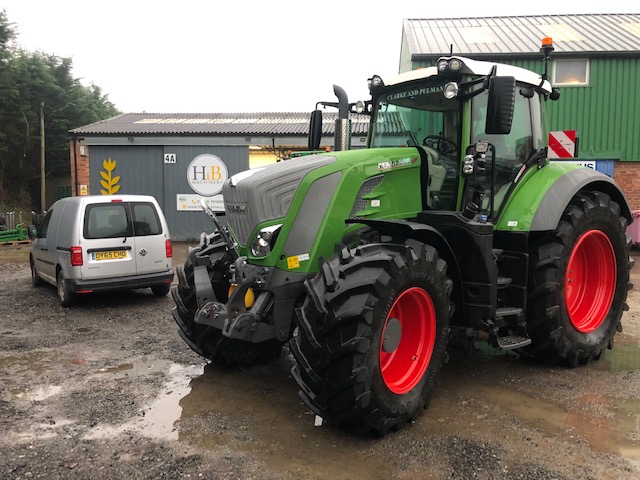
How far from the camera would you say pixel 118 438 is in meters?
3.68

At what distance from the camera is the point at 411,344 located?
160 inches

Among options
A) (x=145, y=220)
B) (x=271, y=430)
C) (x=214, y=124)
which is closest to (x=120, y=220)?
(x=145, y=220)

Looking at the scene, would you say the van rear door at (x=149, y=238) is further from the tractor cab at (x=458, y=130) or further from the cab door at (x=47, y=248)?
the tractor cab at (x=458, y=130)

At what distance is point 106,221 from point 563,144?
6.53 meters

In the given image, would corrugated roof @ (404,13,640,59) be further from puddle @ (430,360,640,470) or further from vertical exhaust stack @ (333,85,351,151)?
puddle @ (430,360,640,470)

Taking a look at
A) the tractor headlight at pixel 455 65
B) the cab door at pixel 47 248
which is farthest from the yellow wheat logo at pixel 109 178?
the tractor headlight at pixel 455 65

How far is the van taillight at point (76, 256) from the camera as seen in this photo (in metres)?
7.74

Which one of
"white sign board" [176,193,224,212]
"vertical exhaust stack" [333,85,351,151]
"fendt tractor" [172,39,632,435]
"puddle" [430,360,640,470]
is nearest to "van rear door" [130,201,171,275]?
"fendt tractor" [172,39,632,435]

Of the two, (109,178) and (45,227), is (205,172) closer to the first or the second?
(109,178)

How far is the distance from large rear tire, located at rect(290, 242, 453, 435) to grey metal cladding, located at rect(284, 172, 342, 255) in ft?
1.27

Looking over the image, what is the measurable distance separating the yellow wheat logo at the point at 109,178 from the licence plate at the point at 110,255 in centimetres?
948

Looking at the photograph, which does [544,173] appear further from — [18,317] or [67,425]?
[18,317]

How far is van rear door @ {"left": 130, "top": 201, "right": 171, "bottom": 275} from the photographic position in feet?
26.8

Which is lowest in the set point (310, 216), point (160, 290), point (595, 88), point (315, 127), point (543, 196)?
point (160, 290)
